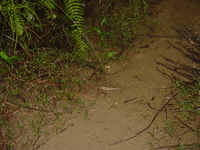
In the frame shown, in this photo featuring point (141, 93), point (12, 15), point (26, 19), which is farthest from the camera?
point (26, 19)

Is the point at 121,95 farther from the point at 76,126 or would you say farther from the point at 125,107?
the point at 76,126

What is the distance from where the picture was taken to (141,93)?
2.39 metres

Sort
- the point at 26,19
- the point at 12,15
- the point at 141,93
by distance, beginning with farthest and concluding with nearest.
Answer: the point at 26,19 < the point at 12,15 < the point at 141,93

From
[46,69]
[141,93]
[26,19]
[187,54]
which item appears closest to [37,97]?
[46,69]

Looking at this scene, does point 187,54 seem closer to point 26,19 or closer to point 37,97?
point 37,97

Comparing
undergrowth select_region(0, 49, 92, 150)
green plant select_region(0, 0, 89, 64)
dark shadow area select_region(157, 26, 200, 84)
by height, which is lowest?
undergrowth select_region(0, 49, 92, 150)

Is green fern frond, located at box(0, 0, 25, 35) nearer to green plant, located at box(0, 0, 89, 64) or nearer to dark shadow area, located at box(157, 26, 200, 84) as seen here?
green plant, located at box(0, 0, 89, 64)

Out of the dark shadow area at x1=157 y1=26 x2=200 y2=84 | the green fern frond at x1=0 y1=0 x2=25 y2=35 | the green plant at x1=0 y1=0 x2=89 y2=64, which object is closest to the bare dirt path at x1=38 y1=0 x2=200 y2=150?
the dark shadow area at x1=157 y1=26 x2=200 y2=84

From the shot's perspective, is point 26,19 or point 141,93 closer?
point 141,93

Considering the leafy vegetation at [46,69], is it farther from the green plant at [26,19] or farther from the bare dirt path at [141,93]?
the bare dirt path at [141,93]

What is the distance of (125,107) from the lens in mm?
2303

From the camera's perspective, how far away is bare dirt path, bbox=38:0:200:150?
202 centimetres

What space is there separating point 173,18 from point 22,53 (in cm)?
191

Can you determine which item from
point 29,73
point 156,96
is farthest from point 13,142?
point 156,96
